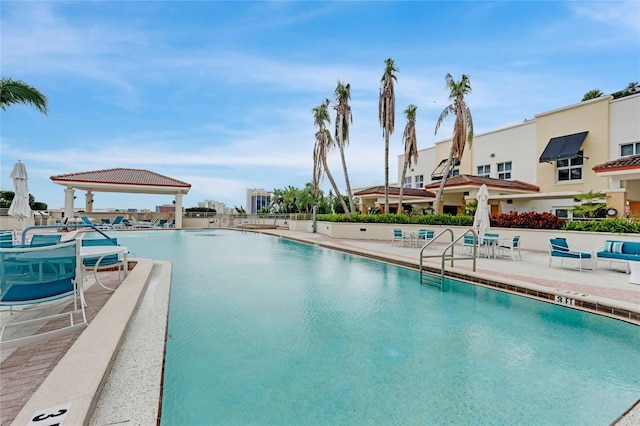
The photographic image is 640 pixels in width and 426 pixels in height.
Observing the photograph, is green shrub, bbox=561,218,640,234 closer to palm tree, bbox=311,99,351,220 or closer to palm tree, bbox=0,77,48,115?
palm tree, bbox=311,99,351,220

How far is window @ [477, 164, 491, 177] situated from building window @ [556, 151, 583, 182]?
15.5 ft

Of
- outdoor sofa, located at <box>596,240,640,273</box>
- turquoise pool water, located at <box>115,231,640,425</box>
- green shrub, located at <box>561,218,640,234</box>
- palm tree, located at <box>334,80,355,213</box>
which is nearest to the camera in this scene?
turquoise pool water, located at <box>115,231,640,425</box>

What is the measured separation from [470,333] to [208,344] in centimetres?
376

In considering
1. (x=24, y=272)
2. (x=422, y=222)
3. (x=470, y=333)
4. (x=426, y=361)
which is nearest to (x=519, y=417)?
(x=426, y=361)

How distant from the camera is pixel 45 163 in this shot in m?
24.6

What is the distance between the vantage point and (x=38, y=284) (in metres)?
3.44

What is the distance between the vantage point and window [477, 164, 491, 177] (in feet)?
75.8

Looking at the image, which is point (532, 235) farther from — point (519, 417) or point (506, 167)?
point (519, 417)

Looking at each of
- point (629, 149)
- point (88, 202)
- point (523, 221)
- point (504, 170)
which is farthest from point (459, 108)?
point (88, 202)

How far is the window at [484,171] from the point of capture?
23109 mm

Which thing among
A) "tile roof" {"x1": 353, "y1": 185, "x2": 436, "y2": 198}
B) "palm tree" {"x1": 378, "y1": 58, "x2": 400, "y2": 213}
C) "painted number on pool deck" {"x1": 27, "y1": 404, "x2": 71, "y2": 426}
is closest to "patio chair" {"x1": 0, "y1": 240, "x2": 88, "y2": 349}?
"painted number on pool deck" {"x1": 27, "y1": 404, "x2": 71, "y2": 426}

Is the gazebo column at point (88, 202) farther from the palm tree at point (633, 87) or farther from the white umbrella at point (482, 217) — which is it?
the palm tree at point (633, 87)

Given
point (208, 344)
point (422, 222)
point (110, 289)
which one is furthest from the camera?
point (422, 222)

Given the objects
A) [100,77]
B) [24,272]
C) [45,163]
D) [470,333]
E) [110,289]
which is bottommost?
[470,333]
